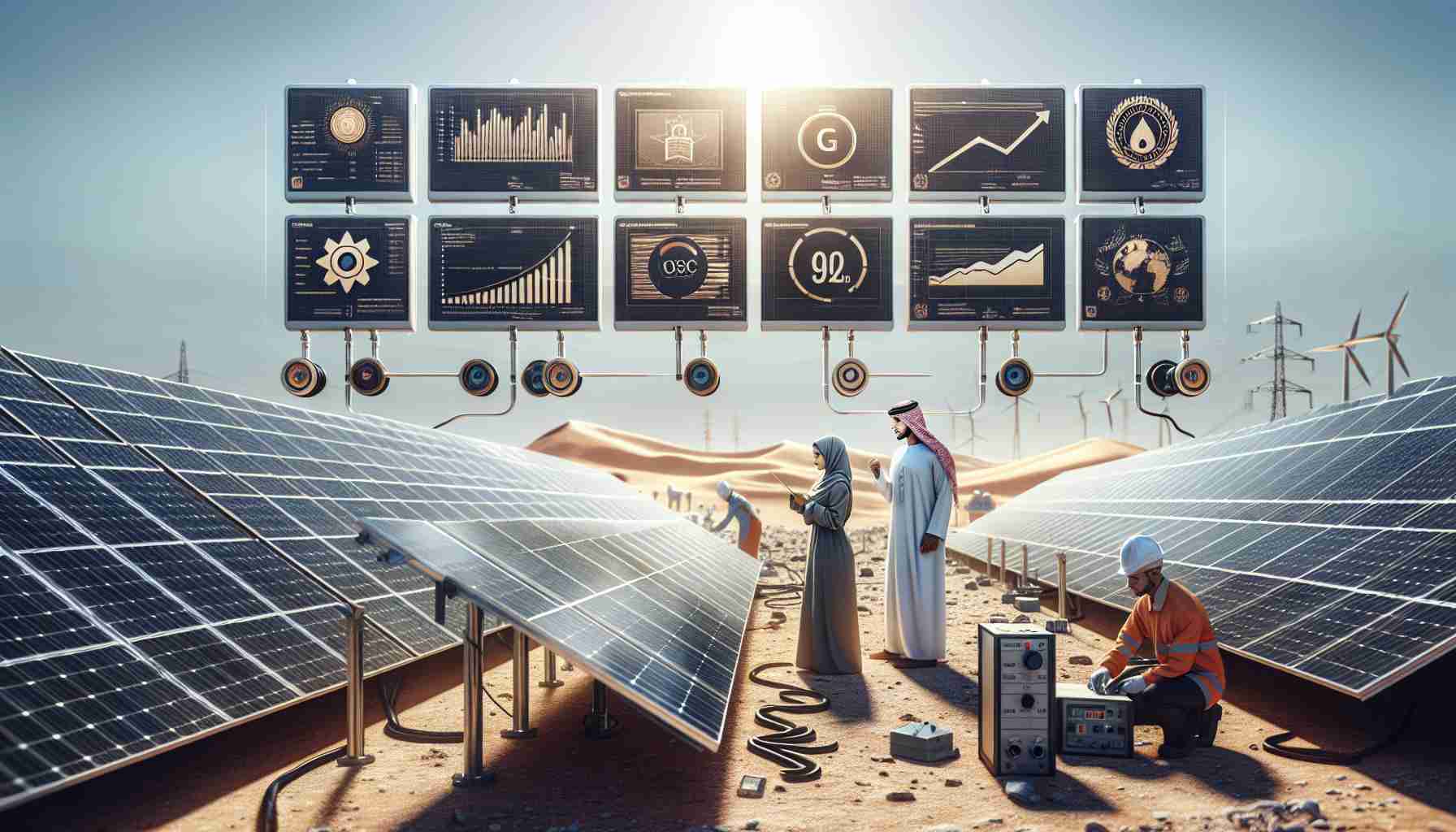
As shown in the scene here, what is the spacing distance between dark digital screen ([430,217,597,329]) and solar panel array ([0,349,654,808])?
3961 mm

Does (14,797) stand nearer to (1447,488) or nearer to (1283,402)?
(1447,488)

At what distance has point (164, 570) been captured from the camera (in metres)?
6.67

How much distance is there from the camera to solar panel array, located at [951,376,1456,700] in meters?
6.79

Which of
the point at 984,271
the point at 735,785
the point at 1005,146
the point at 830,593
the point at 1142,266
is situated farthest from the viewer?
the point at 1142,266

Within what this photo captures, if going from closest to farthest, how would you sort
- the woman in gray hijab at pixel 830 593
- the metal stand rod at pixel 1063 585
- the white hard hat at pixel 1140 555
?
the white hard hat at pixel 1140 555
the woman in gray hijab at pixel 830 593
the metal stand rod at pixel 1063 585

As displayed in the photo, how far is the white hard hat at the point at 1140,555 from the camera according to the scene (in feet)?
21.6

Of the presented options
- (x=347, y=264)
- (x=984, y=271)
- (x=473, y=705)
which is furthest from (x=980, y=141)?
(x=473, y=705)

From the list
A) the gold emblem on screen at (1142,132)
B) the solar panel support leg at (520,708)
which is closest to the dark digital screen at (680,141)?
the gold emblem on screen at (1142,132)

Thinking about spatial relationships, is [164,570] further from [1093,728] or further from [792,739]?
[1093,728]

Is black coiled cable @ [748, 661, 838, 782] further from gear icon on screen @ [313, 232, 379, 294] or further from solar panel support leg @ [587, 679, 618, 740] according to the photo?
gear icon on screen @ [313, 232, 379, 294]

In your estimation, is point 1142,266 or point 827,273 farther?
point 1142,266

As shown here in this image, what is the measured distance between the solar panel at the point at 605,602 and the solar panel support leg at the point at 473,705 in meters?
0.32

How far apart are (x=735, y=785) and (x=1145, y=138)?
523 inches

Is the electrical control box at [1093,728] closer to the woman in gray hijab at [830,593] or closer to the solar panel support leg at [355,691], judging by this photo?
the woman in gray hijab at [830,593]
